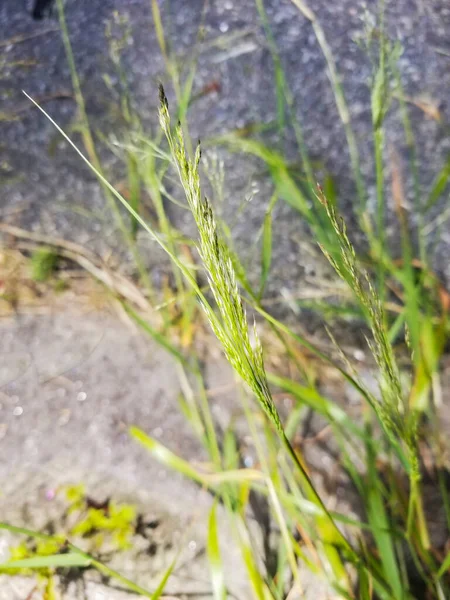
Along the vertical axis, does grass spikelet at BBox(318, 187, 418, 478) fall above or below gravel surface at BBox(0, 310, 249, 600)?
above

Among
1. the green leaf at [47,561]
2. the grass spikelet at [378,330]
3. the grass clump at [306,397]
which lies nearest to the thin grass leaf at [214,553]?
the grass clump at [306,397]

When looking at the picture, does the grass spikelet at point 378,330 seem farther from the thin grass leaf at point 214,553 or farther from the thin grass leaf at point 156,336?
the thin grass leaf at point 156,336

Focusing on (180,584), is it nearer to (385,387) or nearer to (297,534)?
(297,534)

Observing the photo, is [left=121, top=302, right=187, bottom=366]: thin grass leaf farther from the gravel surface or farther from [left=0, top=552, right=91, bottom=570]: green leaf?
[left=0, top=552, right=91, bottom=570]: green leaf

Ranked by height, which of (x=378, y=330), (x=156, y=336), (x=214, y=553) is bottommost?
(x=214, y=553)

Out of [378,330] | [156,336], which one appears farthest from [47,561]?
[378,330]

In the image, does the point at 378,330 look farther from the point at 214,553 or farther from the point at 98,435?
the point at 98,435

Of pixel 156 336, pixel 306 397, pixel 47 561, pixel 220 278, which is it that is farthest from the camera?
pixel 156 336

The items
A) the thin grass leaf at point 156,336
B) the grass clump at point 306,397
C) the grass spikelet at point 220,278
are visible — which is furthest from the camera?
the thin grass leaf at point 156,336

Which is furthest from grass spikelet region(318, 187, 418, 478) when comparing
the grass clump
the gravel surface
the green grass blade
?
the gravel surface

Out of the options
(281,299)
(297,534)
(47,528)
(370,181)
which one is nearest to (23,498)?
(47,528)

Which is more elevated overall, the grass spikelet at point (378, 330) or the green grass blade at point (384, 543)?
the grass spikelet at point (378, 330)
